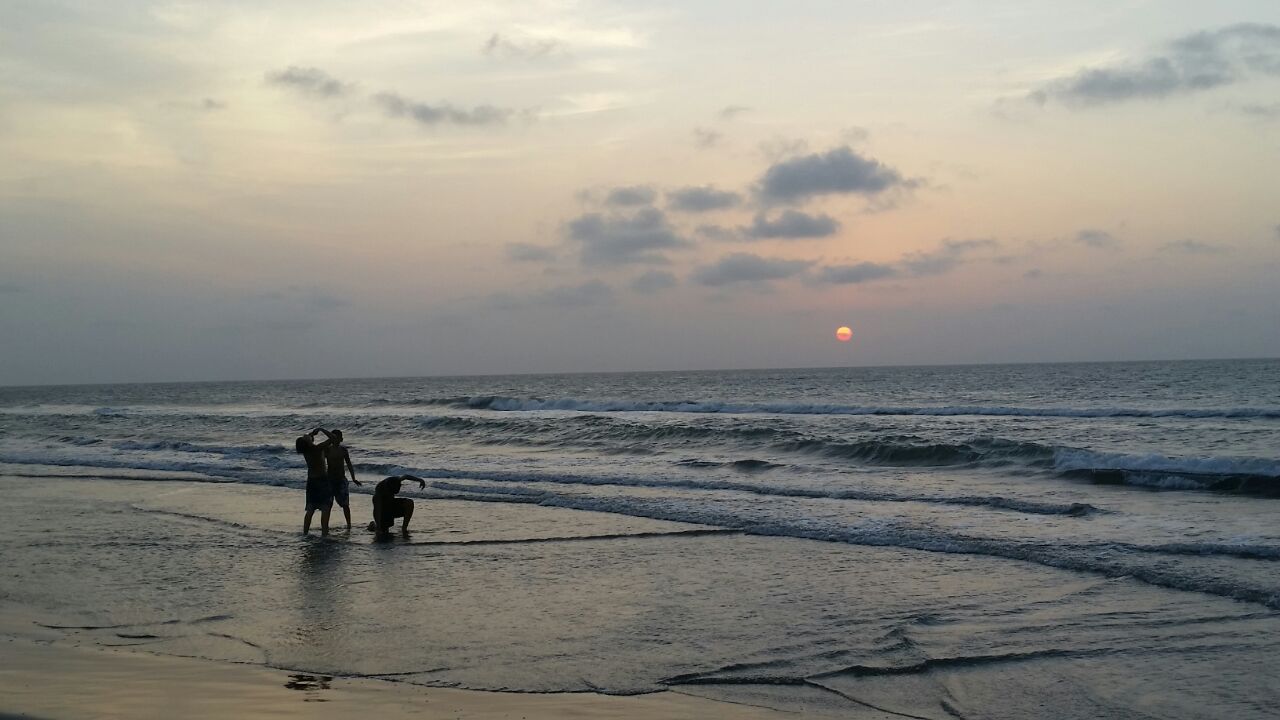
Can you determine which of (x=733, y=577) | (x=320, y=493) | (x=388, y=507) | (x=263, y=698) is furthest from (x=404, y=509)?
(x=263, y=698)

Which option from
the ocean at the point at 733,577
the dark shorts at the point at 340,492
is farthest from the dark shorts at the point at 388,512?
the dark shorts at the point at 340,492

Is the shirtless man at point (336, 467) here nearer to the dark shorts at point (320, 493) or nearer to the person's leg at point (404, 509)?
the dark shorts at point (320, 493)

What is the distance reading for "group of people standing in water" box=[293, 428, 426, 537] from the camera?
13422 millimetres

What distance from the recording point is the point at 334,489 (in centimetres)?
1424

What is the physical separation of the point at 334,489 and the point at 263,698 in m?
8.33

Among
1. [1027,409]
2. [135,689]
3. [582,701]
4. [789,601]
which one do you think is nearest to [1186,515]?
[789,601]

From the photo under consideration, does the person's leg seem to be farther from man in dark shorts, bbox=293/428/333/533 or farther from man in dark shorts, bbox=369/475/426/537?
man in dark shorts, bbox=293/428/333/533

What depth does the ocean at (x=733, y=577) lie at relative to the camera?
6930 mm

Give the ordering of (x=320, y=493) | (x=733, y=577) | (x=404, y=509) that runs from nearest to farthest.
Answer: (x=733, y=577), (x=404, y=509), (x=320, y=493)

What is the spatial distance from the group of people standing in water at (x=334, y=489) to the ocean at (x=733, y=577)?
1.37 ft

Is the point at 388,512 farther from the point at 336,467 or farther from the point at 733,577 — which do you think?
the point at 733,577

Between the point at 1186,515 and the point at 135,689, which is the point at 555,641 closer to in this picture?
the point at 135,689

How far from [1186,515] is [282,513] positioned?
1438 cm

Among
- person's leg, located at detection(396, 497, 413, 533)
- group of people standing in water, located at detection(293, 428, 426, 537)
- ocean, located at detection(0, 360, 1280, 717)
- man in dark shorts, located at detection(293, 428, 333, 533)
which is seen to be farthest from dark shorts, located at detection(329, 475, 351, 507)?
person's leg, located at detection(396, 497, 413, 533)
